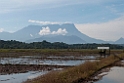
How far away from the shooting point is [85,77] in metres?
16.7

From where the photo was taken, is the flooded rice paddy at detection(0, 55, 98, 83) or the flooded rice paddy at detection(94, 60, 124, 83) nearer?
the flooded rice paddy at detection(94, 60, 124, 83)

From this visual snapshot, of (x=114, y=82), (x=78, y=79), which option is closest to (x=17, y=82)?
(x=78, y=79)

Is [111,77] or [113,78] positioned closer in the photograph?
[113,78]

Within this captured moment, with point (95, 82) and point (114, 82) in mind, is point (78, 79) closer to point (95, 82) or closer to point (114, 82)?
point (95, 82)

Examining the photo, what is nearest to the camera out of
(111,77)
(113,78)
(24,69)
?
(113,78)

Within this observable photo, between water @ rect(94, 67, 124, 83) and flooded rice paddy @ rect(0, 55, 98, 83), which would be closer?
water @ rect(94, 67, 124, 83)

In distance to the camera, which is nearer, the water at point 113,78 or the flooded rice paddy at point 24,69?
the water at point 113,78

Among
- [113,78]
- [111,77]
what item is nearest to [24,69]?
[111,77]

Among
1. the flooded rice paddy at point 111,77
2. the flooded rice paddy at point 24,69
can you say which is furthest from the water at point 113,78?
the flooded rice paddy at point 24,69

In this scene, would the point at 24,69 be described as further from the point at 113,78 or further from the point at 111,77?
the point at 113,78

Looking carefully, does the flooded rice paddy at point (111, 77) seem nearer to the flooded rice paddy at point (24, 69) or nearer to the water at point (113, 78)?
the water at point (113, 78)

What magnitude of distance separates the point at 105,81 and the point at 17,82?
5955 millimetres

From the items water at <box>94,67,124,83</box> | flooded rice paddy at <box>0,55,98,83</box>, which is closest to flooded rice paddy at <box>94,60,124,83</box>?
water at <box>94,67,124,83</box>

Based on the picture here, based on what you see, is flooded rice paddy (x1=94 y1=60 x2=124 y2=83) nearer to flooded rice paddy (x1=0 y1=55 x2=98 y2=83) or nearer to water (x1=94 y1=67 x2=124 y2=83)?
water (x1=94 y1=67 x2=124 y2=83)
